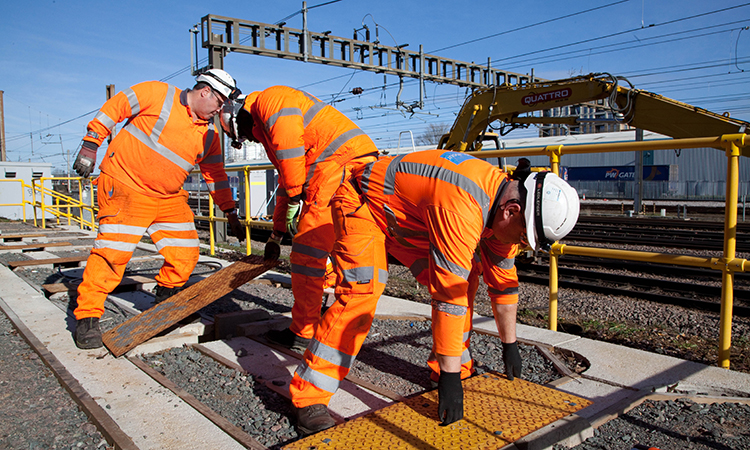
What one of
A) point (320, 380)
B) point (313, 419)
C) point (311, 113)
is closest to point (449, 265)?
point (320, 380)

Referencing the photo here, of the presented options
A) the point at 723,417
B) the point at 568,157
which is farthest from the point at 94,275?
the point at 568,157

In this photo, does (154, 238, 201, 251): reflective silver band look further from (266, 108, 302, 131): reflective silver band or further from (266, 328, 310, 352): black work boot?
(266, 108, 302, 131): reflective silver band

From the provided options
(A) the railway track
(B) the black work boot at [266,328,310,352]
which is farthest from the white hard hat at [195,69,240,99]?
(A) the railway track

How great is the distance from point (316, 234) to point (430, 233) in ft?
4.19

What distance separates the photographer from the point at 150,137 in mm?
3887

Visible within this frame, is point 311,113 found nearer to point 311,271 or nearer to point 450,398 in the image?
point 311,271

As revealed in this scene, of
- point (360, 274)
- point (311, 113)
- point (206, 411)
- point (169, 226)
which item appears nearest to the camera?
point (360, 274)

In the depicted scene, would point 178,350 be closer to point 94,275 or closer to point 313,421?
point 94,275

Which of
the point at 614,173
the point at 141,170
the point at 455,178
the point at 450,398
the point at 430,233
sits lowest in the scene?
the point at 450,398

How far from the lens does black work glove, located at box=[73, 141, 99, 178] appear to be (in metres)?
3.65

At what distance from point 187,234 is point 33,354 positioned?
136 cm

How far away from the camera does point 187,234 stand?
13.9ft

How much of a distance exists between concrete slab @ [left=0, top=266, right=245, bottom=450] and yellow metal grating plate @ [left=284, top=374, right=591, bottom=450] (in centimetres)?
54

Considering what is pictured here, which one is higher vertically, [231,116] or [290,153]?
[231,116]
